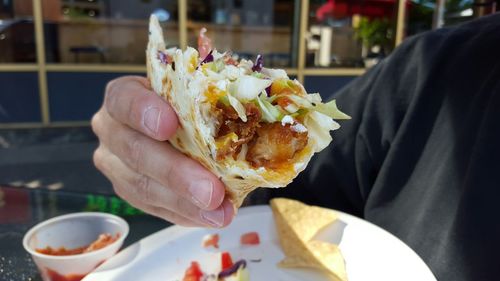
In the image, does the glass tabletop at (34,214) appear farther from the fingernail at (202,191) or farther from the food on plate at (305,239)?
the fingernail at (202,191)

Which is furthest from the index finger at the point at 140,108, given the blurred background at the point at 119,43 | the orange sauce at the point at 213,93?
the blurred background at the point at 119,43

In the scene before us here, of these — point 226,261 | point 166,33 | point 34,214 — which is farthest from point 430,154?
point 166,33

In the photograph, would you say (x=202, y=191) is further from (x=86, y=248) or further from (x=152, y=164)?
(x=86, y=248)

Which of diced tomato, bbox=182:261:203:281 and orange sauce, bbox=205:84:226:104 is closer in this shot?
orange sauce, bbox=205:84:226:104

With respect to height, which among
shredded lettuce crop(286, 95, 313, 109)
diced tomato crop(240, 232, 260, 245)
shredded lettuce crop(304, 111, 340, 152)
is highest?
shredded lettuce crop(286, 95, 313, 109)

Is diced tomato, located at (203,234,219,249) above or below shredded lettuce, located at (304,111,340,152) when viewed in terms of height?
below

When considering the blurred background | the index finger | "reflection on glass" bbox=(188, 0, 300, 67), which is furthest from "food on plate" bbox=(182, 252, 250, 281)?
"reflection on glass" bbox=(188, 0, 300, 67)

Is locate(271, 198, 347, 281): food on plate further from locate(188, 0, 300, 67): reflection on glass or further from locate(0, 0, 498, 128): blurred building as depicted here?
locate(188, 0, 300, 67): reflection on glass
